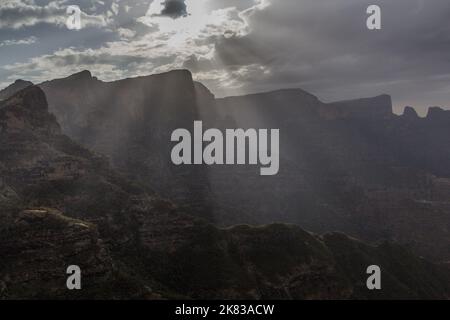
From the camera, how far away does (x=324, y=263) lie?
160250 mm

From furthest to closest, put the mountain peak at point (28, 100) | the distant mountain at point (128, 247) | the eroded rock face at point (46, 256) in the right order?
1. the mountain peak at point (28, 100)
2. the distant mountain at point (128, 247)
3. the eroded rock face at point (46, 256)

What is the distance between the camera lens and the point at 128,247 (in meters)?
149

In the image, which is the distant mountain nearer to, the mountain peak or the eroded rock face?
the eroded rock face

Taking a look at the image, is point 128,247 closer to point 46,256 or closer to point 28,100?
point 46,256

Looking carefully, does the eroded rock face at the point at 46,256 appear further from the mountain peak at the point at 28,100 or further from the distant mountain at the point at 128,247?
the mountain peak at the point at 28,100

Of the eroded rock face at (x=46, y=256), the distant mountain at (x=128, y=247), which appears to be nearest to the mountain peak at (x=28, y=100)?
the distant mountain at (x=128, y=247)

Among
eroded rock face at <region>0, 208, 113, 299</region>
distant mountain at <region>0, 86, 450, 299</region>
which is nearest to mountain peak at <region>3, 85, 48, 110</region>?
distant mountain at <region>0, 86, 450, 299</region>

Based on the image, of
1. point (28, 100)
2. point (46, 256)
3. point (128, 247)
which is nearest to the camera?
point (46, 256)

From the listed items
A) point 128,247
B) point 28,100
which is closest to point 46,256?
point 128,247

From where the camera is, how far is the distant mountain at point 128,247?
117938 millimetres

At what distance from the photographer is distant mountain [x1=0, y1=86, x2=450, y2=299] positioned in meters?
118

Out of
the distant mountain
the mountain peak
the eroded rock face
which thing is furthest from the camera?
the mountain peak
